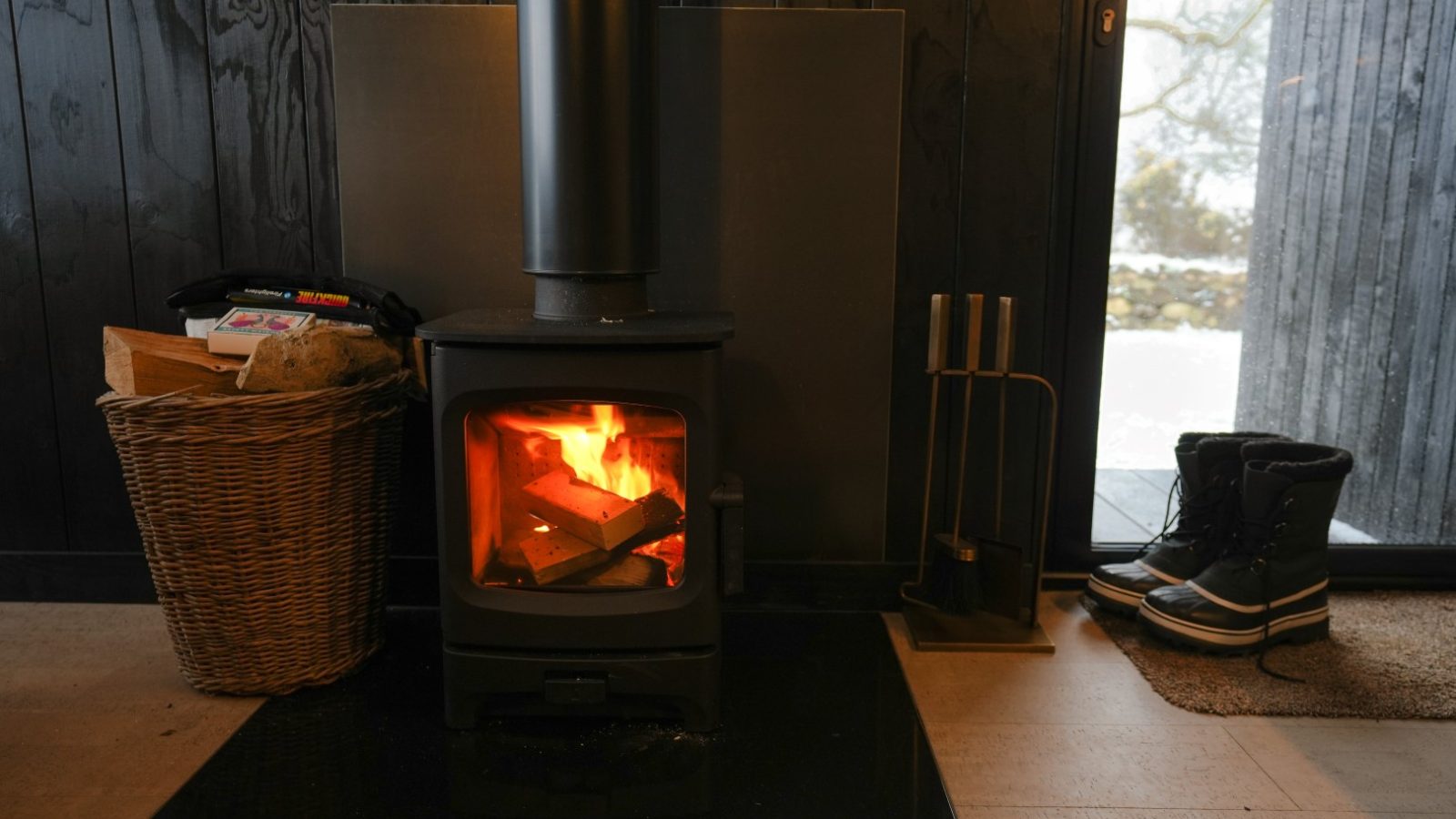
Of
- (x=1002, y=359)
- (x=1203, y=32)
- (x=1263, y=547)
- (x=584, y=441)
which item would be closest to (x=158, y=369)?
(x=584, y=441)

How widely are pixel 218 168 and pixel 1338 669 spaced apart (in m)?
2.31

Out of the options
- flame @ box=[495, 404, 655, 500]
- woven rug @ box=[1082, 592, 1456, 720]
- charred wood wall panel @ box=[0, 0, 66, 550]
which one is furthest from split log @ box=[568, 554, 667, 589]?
charred wood wall panel @ box=[0, 0, 66, 550]

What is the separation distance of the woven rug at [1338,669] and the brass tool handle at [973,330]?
1.94 feet

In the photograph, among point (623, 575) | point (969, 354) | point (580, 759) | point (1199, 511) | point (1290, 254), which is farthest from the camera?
point (1290, 254)

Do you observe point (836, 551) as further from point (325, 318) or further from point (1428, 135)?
point (1428, 135)

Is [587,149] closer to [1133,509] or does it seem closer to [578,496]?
[578,496]

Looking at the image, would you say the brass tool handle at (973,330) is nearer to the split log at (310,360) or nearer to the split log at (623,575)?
the split log at (623,575)

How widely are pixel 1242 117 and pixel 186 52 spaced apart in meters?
2.13

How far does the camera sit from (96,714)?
1703 millimetres

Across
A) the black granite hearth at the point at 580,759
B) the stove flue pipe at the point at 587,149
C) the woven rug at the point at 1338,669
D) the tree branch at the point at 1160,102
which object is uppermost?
the tree branch at the point at 1160,102

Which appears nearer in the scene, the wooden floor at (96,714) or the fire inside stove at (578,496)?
the wooden floor at (96,714)

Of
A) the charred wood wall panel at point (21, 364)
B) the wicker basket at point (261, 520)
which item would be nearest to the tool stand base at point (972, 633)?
the wicker basket at point (261, 520)

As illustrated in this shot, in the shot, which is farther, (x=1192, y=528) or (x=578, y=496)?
(x=1192, y=528)

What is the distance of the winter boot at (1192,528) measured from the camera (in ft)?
6.77
